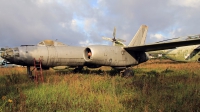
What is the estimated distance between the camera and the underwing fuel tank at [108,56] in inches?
421

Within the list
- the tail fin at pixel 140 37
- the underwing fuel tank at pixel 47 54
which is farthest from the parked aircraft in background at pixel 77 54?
the tail fin at pixel 140 37

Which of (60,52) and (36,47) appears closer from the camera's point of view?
(36,47)

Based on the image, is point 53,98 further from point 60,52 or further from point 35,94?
point 60,52

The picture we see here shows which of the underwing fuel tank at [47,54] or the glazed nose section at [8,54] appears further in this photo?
the underwing fuel tank at [47,54]

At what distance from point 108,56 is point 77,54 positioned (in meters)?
1.91

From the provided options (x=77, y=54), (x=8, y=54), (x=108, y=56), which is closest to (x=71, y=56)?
(x=77, y=54)

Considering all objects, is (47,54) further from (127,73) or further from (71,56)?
(127,73)

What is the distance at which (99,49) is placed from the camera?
1083cm

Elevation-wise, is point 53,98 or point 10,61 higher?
point 10,61

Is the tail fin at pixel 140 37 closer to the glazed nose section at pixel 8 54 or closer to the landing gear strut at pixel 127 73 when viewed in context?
the landing gear strut at pixel 127 73

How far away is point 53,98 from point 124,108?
2.17m

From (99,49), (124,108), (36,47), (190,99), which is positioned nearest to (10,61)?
(36,47)

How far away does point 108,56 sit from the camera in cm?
1121

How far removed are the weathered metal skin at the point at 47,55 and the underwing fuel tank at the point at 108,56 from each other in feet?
2.30
